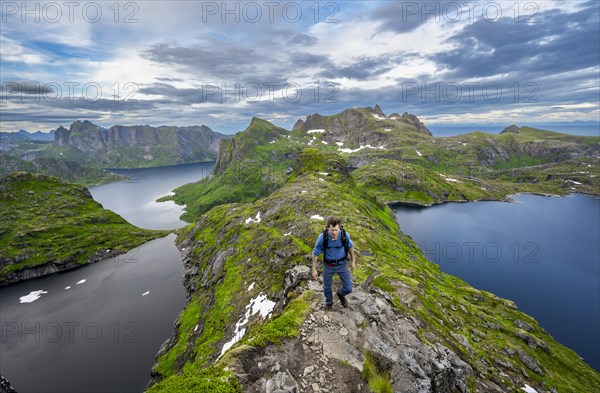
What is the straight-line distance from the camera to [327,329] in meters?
17.3

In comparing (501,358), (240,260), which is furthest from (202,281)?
(501,358)

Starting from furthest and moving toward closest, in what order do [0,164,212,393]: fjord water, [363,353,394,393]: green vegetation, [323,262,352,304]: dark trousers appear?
1. [0,164,212,393]: fjord water
2. [323,262,352,304]: dark trousers
3. [363,353,394,393]: green vegetation

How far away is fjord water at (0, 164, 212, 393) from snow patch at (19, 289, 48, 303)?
57.2 inches

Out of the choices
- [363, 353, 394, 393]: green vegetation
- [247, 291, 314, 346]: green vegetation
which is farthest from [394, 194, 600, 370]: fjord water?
[247, 291, 314, 346]: green vegetation

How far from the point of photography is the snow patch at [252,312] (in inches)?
1954

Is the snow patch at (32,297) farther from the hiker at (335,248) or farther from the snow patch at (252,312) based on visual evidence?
the hiker at (335,248)

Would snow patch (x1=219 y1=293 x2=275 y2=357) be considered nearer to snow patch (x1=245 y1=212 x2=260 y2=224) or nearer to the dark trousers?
the dark trousers

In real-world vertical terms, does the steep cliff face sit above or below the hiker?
below

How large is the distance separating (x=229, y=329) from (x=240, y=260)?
32435 millimetres

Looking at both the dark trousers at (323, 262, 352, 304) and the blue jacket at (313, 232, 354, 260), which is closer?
the blue jacket at (313, 232, 354, 260)

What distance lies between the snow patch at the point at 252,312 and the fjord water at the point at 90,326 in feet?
122

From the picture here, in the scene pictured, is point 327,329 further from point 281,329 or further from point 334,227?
point 334,227

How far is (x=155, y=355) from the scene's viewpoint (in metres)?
77.8

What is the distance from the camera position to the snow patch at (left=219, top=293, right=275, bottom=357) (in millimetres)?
49638
